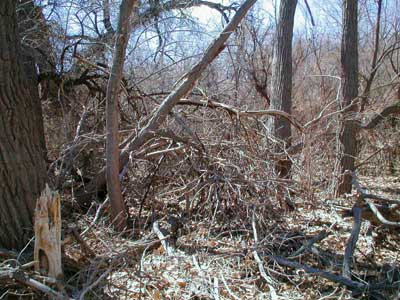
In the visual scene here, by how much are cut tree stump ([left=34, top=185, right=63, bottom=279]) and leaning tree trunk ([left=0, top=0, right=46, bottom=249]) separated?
0.49 m

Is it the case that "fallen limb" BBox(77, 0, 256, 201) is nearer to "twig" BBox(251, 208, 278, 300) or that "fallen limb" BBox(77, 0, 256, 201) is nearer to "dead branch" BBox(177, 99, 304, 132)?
"dead branch" BBox(177, 99, 304, 132)

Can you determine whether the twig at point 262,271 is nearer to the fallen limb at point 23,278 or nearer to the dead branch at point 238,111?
the dead branch at point 238,111

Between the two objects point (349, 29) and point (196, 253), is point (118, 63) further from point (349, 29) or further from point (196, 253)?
point (349, 29)

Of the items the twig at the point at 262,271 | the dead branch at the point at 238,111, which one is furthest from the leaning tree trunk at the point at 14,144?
the dead branch at the point at 238,111

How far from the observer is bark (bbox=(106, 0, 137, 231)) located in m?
3.63

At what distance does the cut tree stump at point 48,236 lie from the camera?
106 inches

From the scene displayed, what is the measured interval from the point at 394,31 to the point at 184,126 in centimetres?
886

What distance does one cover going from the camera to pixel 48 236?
272 centimetres

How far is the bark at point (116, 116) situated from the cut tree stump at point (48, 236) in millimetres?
1319

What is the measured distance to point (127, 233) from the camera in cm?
439

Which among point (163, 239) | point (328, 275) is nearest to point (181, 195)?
point (163, 239)

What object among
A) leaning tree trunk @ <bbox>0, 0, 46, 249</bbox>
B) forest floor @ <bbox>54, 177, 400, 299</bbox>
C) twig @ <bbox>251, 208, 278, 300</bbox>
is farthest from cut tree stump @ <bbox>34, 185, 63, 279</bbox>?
twig @ <bbox>251, 208, 278, 300</bbox>

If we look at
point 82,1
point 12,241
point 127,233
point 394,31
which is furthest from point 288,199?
point 394,31

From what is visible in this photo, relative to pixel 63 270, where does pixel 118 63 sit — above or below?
above
